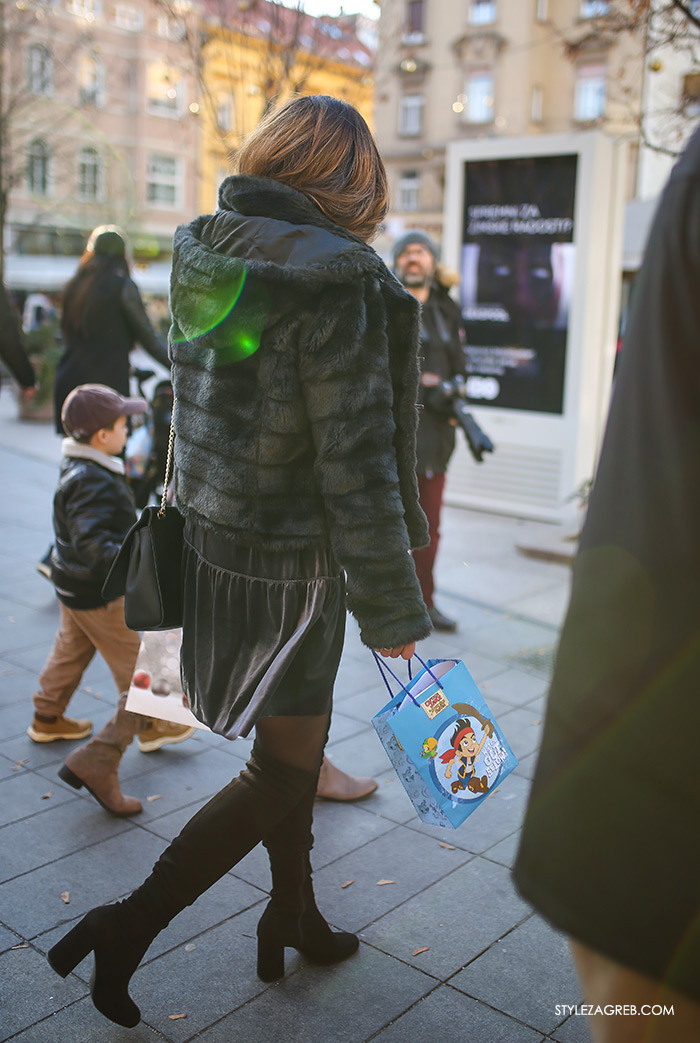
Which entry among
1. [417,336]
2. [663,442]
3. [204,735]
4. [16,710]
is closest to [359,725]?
[204,735]

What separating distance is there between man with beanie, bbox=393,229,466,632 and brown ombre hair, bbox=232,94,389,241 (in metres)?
2.88

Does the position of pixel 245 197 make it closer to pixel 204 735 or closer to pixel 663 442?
pixel 663 442

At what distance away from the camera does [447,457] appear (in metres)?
5.40

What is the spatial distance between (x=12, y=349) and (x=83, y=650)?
218cm

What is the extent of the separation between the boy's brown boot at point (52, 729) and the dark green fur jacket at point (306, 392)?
75.6 inches

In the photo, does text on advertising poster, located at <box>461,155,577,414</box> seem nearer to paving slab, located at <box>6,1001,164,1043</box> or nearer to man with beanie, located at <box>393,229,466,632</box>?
man with beanie, located at <box>393,229,466,632</box>

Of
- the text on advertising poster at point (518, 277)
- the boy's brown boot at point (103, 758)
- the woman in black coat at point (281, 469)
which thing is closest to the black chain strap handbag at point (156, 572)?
the woman in black coat at point (281, 469)

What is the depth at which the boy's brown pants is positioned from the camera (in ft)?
11.6

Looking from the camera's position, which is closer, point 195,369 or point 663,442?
point 663,442

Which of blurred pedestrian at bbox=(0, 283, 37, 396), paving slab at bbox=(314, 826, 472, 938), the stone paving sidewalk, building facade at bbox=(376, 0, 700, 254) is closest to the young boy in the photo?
the stone paving sidewalk

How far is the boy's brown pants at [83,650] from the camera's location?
354cm

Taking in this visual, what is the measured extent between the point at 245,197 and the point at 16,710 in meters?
2.67

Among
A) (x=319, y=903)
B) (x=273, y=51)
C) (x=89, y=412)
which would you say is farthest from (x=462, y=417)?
(x=273, y=51)

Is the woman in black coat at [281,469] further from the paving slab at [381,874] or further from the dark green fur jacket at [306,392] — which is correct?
the paving slab at [381,874]
